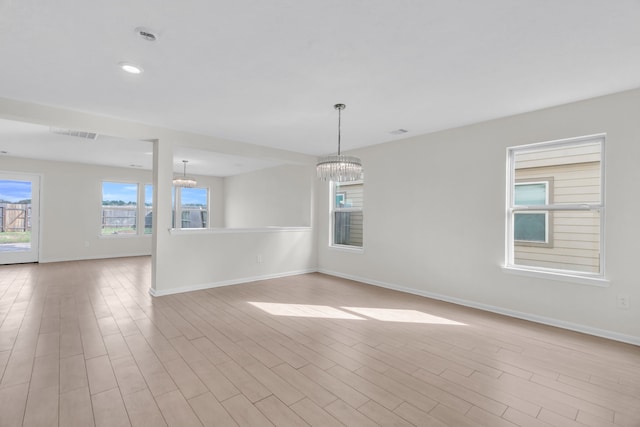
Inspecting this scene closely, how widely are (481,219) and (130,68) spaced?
4196mm

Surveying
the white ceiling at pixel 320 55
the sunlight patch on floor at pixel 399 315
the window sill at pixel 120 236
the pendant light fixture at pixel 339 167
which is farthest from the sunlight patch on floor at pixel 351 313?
the window sill at pixel 120 236

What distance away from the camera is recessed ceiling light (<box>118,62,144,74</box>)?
8.34ft

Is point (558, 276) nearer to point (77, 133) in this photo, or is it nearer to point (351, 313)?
point (351, 313)

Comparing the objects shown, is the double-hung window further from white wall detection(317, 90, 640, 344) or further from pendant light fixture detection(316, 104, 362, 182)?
pendant light fixture detection(316, 104, 362, 182)

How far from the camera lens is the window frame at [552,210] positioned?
3162mm

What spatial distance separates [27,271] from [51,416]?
19.9 feet

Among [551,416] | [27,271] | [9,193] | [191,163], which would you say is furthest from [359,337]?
[9,193]

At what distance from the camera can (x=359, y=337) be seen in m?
3.04

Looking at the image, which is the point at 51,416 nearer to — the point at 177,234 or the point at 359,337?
the point at 359,337

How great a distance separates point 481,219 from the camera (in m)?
3.99

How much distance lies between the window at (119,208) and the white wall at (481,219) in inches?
248

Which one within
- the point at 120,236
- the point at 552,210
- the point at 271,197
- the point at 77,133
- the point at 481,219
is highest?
the point at 77,133

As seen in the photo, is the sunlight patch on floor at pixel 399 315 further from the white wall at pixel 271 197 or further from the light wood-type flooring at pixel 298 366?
the white wall at pixel 271 197

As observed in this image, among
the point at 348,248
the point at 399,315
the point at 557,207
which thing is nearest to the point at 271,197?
the point at 348,248
